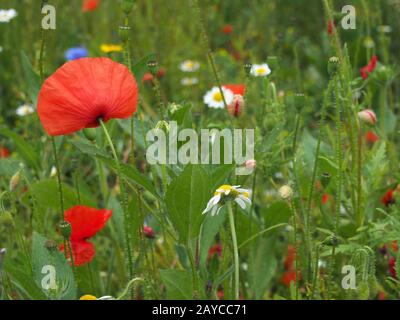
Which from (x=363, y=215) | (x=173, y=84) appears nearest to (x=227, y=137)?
(x=363, y=215)

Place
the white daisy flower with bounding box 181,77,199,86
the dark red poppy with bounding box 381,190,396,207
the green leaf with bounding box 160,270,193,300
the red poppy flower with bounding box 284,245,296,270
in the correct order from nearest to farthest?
the green leaf with bounding box 160,270,193,300 → the dark red poppy with bounding box 381,190,396,207 → the red poppy flower with bounding box 284,245,296,270 → the white daisy flower with bounding box 181,77,199,86

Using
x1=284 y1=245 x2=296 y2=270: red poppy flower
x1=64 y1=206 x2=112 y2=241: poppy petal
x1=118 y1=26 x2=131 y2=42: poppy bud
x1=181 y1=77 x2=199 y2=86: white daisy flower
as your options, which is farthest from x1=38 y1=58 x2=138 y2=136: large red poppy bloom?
x1=181 y1=77 x2=199 y2=86: white daisy flower

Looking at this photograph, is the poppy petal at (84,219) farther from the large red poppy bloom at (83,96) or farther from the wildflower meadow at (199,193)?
the large red poppy bloom at (83,96)

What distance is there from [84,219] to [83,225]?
0.01m

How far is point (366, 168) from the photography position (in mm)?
1519

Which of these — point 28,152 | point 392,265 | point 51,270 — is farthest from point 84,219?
point 392,265

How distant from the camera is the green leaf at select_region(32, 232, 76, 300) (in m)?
1.21

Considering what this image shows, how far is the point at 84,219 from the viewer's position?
1404 mm

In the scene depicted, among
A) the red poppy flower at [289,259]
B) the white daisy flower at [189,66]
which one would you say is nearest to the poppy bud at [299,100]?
the red poppy flower at [289,259]

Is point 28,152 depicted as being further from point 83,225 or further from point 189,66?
point 189,66

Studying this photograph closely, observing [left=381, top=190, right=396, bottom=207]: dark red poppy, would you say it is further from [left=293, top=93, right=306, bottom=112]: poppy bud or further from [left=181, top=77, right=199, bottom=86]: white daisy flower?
[left=181, top=77, right=199, bottom=86]: white daisy flower

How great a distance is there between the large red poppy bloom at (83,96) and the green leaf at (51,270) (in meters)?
0.20

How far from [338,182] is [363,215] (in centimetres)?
A: 19

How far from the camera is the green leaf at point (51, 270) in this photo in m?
1.21
